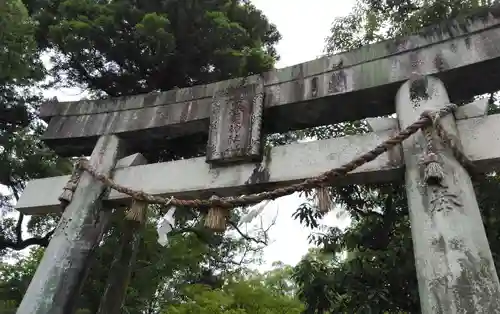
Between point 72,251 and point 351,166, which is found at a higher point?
point 351,166

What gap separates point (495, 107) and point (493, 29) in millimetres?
3276

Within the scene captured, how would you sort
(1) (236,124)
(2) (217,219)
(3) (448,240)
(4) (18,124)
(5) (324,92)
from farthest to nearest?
(4) (18,124) < (1) (236,124) < (5) (324,92) < (2) (217,219) < (3) (448,240)

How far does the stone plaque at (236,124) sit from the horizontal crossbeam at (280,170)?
0.12m

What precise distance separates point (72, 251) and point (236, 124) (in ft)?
6.25

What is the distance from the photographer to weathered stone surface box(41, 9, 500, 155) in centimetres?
345

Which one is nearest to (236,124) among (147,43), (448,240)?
(448,240)

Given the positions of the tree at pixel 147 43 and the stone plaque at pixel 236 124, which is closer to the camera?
the stone plaque at pixel 236 124

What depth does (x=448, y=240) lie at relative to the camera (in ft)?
8.68

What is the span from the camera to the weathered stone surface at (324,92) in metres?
3.45

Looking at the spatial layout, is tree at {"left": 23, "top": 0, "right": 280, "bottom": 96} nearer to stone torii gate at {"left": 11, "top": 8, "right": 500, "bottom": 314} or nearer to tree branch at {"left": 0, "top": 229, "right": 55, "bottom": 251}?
stone torii gate at {"left": 11, "top": 8, "right": 500, "bottom": 314}

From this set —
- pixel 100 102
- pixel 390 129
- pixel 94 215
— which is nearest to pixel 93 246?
pixel 94 215

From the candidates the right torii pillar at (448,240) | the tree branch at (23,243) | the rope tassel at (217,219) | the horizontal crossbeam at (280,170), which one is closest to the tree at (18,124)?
the tree branch at (23,243)

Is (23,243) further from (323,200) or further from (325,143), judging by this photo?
(323,200)

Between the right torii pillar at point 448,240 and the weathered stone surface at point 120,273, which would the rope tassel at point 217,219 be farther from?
the weathered stone surface at point 120,273
